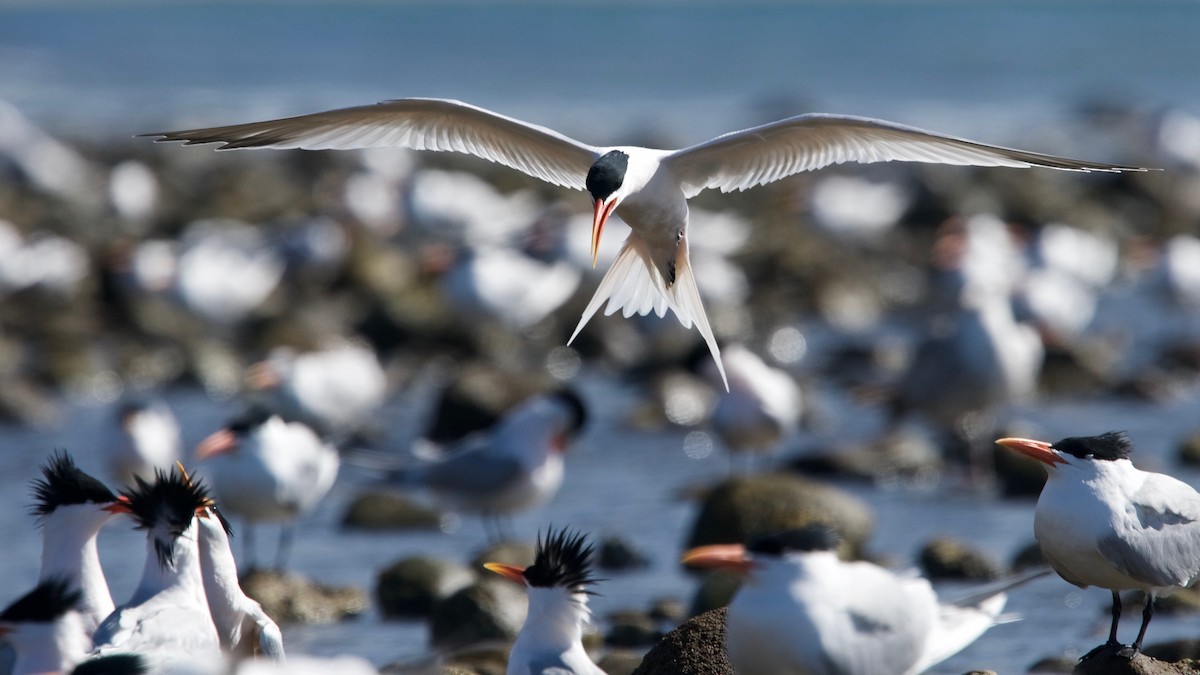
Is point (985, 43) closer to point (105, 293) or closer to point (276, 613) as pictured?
point (105, 293)

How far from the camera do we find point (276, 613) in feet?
19.4

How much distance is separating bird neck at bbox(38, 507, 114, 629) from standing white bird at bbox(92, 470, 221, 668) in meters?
0.17

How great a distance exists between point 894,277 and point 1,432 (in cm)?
827

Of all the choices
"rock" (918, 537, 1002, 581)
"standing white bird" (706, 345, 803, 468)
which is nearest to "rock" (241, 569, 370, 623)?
"rock" (918, 537, 1002, 581)

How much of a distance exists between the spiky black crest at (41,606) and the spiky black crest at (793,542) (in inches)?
66.1

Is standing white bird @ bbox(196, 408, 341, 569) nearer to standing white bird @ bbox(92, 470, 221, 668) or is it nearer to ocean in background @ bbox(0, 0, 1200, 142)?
standing white bird @ bbox(92, 470, 221, 668)

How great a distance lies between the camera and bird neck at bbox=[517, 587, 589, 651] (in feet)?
13.5

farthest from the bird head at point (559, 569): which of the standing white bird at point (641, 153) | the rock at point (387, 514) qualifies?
the rock at point (387, 514)

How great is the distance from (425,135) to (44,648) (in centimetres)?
252

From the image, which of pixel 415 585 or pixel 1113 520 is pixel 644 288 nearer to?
pixel 415 585

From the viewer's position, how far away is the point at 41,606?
12.2 feet

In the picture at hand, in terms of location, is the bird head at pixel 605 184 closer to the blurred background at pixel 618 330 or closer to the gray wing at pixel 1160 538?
the blurred background at pixel 618 330

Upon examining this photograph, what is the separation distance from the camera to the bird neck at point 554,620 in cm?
412

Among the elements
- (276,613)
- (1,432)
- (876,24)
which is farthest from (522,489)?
(876,24)
